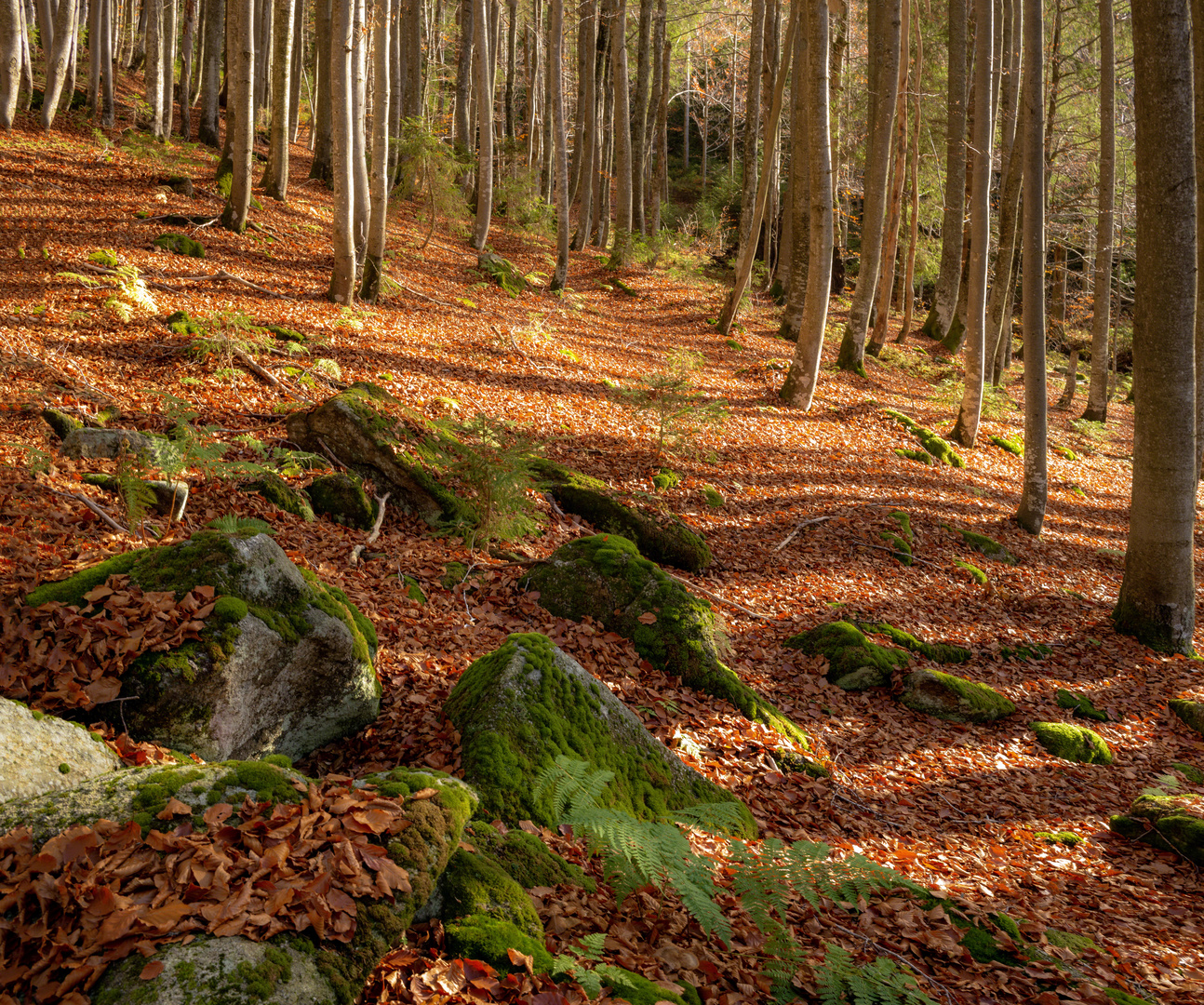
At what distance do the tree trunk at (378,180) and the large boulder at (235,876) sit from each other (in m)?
11.1

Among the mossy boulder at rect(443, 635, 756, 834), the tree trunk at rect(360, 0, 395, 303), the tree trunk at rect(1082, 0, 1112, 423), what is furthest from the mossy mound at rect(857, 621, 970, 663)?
the tree trunk at rect(1082, 0, 1112, 423)

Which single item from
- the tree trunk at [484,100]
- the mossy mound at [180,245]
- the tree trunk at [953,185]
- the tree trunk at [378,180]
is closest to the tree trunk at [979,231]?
the tree trunk at [953,185]

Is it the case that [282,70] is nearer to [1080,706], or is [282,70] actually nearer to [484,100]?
[484,100]

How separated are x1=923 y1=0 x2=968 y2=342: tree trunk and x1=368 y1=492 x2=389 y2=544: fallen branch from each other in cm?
1361

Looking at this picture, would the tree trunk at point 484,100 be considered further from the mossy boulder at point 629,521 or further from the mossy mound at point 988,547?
the mossy mound at point 988,547

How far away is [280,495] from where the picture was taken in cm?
659

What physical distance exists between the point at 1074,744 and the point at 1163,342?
4.36 metres

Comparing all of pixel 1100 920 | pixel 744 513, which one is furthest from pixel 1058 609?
pixel 1100 920

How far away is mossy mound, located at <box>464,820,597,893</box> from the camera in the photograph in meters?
3.05

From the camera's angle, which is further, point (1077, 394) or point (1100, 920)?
point (1077, 394)

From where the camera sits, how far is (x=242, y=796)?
252 centimetres

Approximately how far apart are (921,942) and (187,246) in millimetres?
12703

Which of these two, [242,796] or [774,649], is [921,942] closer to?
[242,796]

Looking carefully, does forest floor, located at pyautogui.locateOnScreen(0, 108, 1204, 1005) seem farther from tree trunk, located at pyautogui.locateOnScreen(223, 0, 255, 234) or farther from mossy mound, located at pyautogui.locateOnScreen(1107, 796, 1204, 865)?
tree trunk, located at pyautogui.locateOnScreen(223, 0, 255, 234)
